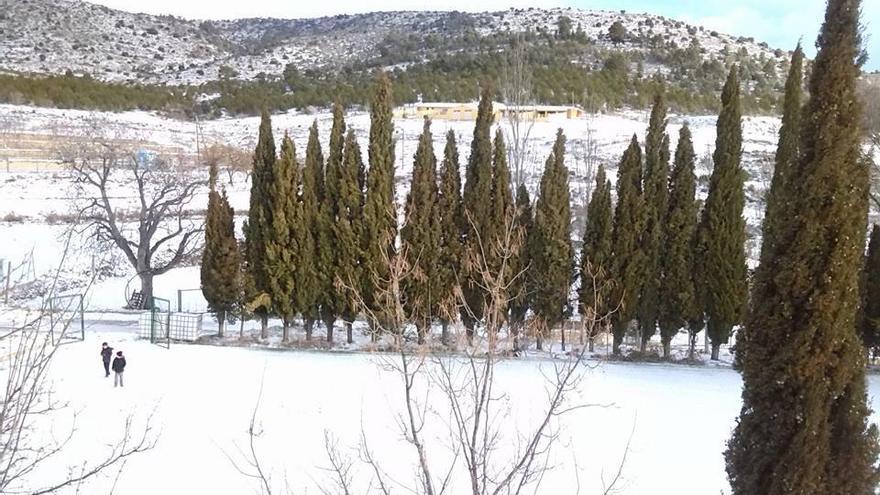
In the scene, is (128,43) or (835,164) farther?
(128,43)

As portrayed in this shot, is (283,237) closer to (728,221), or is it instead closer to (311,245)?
(311,245)

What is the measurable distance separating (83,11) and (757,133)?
3389 inches

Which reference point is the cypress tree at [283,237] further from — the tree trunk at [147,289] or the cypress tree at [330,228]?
the tree trunk at [147,289]

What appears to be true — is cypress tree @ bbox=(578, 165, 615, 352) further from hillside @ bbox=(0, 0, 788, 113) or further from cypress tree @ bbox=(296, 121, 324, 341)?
hillside @ bbox=(0, 0, 788, 113)

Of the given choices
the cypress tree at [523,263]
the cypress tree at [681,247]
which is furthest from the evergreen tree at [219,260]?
the cypress tree at [681,247]

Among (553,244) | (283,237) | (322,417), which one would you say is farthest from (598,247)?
(322,417)

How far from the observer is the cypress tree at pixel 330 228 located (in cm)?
1892

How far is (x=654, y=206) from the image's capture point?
18000 mm

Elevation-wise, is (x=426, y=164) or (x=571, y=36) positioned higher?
(x=571, y=36)

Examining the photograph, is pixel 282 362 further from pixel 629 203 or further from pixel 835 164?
pixel 835 164

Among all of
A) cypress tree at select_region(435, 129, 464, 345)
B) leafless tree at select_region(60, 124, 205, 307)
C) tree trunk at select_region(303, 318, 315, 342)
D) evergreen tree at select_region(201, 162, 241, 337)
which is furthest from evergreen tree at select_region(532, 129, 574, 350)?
leafless tree at select_region(60, 124, 205, 307)

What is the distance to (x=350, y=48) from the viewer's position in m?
98.7

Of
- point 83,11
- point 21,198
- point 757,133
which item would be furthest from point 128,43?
point 757,133

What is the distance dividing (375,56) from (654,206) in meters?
69.8
